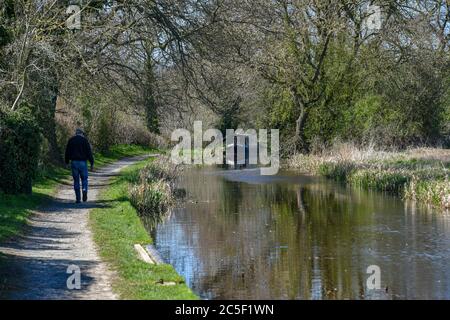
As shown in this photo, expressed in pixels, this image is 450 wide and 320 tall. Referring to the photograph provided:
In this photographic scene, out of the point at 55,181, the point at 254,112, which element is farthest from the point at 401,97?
the point at 55,181

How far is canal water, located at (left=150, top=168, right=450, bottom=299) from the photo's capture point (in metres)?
11.4

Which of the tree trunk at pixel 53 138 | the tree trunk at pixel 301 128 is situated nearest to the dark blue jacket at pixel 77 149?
the tree trunk at pixel 53 138

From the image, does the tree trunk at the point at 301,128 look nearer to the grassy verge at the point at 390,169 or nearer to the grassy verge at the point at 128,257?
the grassy verge at the point at 390,169

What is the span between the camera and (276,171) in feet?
113

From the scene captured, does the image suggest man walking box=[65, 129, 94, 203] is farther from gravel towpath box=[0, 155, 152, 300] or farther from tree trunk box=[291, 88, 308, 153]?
tree trunk box=[291, 88, 308, 153]

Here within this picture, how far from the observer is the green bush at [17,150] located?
55.8ft

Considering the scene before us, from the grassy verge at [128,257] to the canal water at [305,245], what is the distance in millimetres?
775

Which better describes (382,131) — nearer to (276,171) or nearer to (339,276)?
(276,171)

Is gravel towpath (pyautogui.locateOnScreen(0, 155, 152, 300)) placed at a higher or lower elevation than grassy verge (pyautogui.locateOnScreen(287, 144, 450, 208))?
lower

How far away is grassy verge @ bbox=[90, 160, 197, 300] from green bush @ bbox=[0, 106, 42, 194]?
2.20 m

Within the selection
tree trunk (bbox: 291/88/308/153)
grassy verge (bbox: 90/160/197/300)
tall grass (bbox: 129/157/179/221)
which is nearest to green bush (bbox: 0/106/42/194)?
grassy verge (bbox: 90/160/197/300)

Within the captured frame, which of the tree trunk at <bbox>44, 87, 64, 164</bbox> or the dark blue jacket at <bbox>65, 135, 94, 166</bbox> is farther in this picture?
the tree trunk at <bbox>44, 87, 64, 164</bbox>

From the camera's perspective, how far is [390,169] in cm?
2625

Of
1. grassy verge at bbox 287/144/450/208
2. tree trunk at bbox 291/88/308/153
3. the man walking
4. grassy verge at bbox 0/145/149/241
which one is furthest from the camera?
tree trunk at bbox 291/88/308/153
